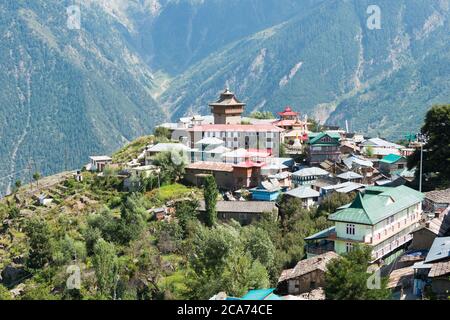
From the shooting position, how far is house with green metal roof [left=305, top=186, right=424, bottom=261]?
136 feet

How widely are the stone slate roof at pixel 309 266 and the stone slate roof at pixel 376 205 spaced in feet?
8.53

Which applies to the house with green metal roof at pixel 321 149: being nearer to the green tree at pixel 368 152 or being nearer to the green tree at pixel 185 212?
the green tree at pixel 368 152

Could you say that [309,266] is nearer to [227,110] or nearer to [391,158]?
[391,158]

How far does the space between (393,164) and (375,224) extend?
2833cm

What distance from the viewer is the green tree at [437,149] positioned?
174ft

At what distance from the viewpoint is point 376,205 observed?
43.9 metres

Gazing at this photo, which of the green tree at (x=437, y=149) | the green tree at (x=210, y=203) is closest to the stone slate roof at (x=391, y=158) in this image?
the green tree at (x=437, y=149)

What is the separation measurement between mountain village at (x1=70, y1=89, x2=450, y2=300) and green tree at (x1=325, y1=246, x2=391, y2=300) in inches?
88.3

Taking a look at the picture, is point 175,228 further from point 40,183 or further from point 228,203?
point 40,183

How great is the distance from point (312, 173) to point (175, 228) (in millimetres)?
15978

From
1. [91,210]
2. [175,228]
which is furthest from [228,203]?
[91,210]

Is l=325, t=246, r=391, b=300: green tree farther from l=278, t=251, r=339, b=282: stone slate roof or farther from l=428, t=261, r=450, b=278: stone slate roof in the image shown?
l=278, t=251, r=339, b=282: stone slate roof

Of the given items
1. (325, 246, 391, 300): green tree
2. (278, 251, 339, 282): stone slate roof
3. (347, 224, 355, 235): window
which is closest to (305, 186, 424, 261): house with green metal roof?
(347, 224, 355, 235): window

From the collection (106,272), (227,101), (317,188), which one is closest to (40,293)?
(106,272)
